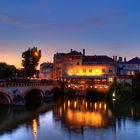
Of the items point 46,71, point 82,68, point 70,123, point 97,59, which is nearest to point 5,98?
point 70,123

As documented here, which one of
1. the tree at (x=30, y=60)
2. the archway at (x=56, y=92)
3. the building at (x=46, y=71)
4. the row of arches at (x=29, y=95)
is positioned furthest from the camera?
the building at (x=46, y=71)

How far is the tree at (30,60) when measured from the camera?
326ft

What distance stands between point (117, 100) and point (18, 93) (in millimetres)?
22950

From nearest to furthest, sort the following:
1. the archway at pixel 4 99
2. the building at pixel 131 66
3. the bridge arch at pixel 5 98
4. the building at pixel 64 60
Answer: the bridge arch at pixel 5 98, the archway at pixel 4 99, the building at pixel 64 60, the building at pixel 131 66

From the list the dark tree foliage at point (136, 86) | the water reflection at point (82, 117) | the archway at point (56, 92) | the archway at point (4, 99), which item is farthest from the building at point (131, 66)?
the archway at point (4, 99)

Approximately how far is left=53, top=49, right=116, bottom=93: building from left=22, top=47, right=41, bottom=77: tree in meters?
9.16

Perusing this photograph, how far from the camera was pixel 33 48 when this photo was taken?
102 meters

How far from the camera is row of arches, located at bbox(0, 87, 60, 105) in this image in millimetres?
62781

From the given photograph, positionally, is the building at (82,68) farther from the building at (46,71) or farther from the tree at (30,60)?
the building at (46,71)

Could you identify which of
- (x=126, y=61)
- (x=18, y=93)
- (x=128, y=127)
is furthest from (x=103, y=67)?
(x=128, y=127)

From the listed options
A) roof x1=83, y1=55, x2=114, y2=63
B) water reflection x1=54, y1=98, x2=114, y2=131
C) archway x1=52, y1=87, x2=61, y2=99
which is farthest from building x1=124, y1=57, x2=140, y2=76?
water reflection x1=54, y1=98, x2=114, y2=131

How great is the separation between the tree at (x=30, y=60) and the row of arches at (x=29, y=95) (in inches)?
373

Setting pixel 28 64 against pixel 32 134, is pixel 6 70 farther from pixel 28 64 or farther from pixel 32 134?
pixel 32 134

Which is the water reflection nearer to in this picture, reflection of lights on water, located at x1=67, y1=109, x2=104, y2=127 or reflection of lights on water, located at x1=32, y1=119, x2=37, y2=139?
reflection of lights on water, located at x1=67, y1=109, x2=104, y2=127
